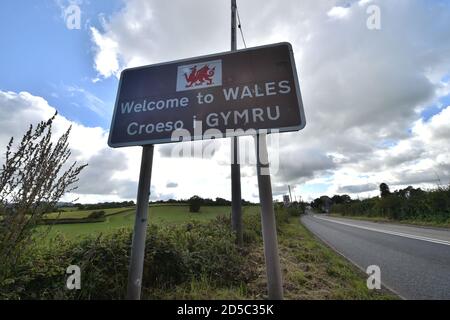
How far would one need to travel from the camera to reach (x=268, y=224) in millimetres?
2229

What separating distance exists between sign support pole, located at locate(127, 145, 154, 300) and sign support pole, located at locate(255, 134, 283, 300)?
46.4 inches

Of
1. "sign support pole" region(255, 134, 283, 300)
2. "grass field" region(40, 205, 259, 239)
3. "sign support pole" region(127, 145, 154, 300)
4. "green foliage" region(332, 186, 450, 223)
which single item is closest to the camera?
"sign support pole" region(255, 134, 283, 300)

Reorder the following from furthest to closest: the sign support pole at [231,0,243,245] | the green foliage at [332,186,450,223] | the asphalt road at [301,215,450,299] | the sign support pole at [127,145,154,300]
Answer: the green foliage at [332,186,450,223] → the sign support pole at [231,0,243,245] → the asphalt road at [301,215,450,299] → the sign support pole at [127,145,154,300]

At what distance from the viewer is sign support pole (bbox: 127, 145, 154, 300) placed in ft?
7.71

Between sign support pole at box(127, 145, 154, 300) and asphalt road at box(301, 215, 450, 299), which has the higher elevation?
sign support pole at box(127, 145, 154, 300)

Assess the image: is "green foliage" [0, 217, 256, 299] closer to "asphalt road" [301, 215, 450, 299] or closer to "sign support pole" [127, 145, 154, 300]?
"sign support pole" [127, 145, 154, 300]

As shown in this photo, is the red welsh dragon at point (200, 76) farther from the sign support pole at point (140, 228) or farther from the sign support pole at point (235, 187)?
the sign support pole at point (235, 187)

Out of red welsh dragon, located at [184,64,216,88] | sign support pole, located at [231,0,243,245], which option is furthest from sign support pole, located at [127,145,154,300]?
sign support pole, located at [231,0,243,245]

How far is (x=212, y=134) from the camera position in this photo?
8.02 ft

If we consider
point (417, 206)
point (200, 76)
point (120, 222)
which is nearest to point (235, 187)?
point (200, 76)

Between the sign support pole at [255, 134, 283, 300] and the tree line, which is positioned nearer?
the sign support pole at [255, 134, 283, 300]

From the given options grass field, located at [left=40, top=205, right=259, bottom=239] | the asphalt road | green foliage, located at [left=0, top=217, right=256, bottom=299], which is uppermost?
grass field, located at [left=40, top=205, right=259, bottom=239]

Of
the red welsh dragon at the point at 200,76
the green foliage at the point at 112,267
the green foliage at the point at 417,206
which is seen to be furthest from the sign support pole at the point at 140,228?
the green foliage at the point at 417,206

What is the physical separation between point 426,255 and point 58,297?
29.1ft
